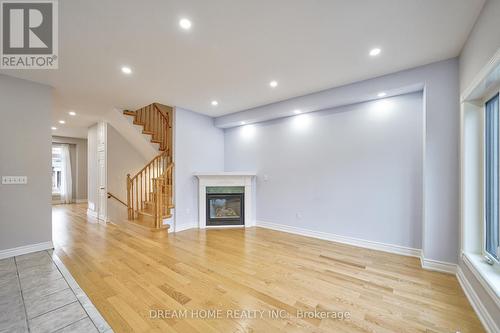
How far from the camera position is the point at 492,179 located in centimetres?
212

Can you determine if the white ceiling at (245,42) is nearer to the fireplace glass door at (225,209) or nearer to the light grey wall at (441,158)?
the light grey wall at (441,158)

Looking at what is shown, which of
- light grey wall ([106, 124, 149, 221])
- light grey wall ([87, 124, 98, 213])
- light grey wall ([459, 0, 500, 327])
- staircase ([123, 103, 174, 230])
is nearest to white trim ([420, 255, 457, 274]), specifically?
light grey wall ([459, 0, 500, 327])

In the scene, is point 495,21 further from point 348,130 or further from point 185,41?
point 185,41

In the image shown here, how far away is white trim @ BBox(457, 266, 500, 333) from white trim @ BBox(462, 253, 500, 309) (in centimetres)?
19

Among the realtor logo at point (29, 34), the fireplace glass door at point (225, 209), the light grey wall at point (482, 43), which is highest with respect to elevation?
the realtor logo at point (29, 34)

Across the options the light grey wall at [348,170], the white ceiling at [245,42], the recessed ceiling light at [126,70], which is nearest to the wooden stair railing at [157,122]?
the white ceiling at [245,42]

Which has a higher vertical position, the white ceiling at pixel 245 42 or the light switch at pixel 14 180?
the white ceiling at pixel 245 42

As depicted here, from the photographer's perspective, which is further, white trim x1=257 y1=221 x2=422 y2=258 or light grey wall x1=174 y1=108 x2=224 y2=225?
light grey wall x1=174 y1=108 x2=224 y2=225

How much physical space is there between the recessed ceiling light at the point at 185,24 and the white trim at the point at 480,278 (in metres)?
3.48

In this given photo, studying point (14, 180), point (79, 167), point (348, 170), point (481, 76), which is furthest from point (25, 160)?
point (79, 167)

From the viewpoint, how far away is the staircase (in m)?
4.39

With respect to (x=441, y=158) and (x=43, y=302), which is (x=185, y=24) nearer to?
(x=43, y=302)

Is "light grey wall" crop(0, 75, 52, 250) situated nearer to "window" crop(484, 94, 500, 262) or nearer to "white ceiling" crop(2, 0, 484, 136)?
"white ceiling" crop(2, 0, 484, 136)

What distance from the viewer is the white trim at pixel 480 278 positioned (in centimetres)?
158
